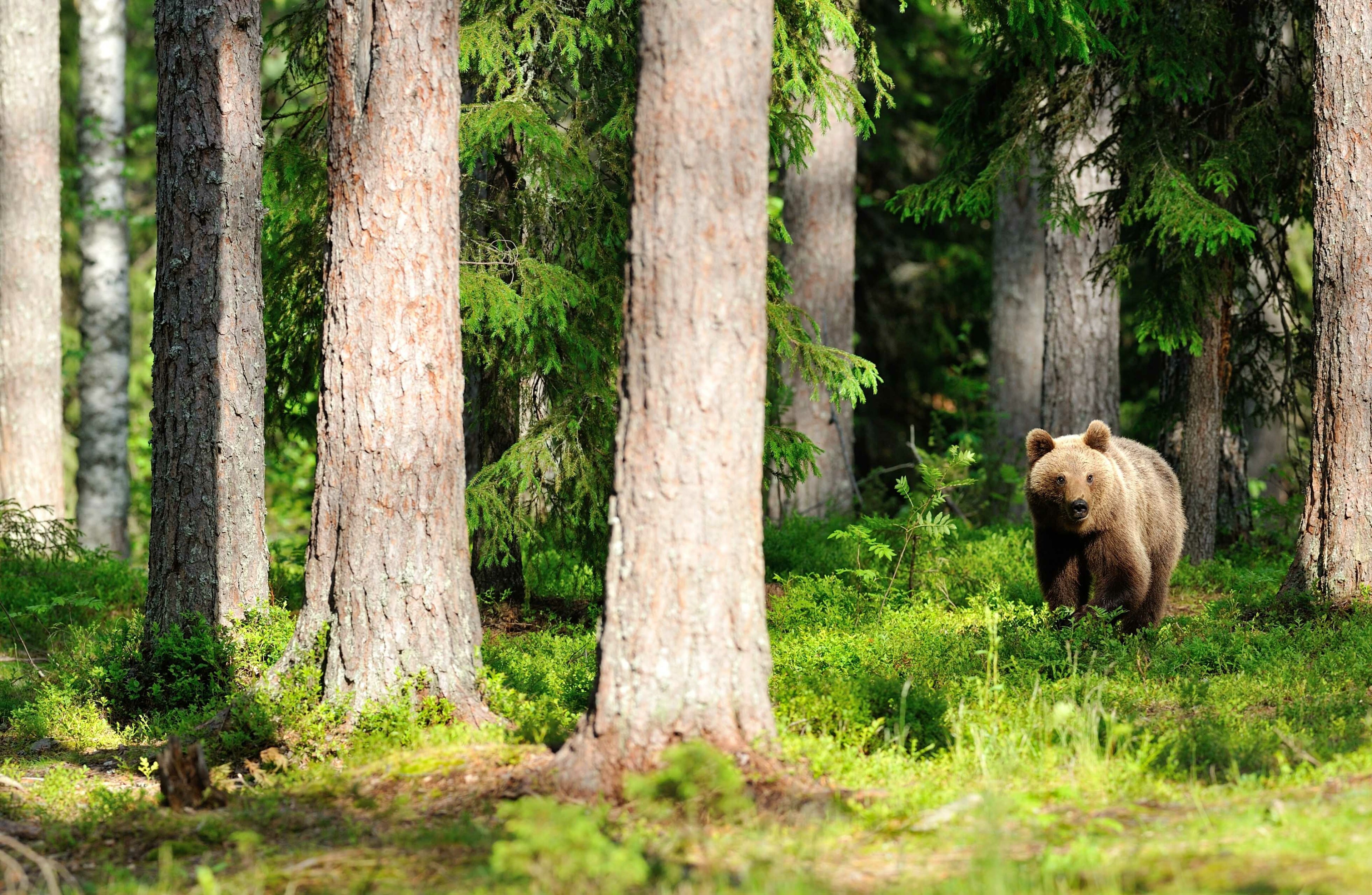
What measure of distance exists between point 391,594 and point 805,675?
232cm

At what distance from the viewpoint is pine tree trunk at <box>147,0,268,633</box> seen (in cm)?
825

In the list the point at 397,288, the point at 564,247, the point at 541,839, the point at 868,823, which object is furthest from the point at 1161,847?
the point at 564,247

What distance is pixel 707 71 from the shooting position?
208 inches

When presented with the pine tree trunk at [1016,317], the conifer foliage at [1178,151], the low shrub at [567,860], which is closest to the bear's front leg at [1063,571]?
the conifer foliage at [1178,151]

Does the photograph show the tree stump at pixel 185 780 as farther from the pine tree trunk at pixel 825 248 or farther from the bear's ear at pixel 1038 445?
the pine tree trunk at pixel 825 248

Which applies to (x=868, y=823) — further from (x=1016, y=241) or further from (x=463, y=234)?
(x=1016, y=241)

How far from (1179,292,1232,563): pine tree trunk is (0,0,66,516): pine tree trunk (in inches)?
473

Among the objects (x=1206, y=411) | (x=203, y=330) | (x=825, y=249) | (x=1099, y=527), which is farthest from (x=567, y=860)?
(x=825, y=249)

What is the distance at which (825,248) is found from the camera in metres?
15.2

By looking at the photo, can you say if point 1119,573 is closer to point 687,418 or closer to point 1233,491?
point 1233,491

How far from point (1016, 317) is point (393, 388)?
44.1 feet

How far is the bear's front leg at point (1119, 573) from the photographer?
8.88m

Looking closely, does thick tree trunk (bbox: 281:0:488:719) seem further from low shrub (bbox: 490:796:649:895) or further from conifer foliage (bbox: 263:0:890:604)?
low shrub (bbox: 490:796:649:895)

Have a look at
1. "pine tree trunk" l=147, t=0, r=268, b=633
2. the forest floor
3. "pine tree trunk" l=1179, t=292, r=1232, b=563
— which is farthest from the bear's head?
→ "pine tree trunk" l=147, t=0, r=268, b=633
